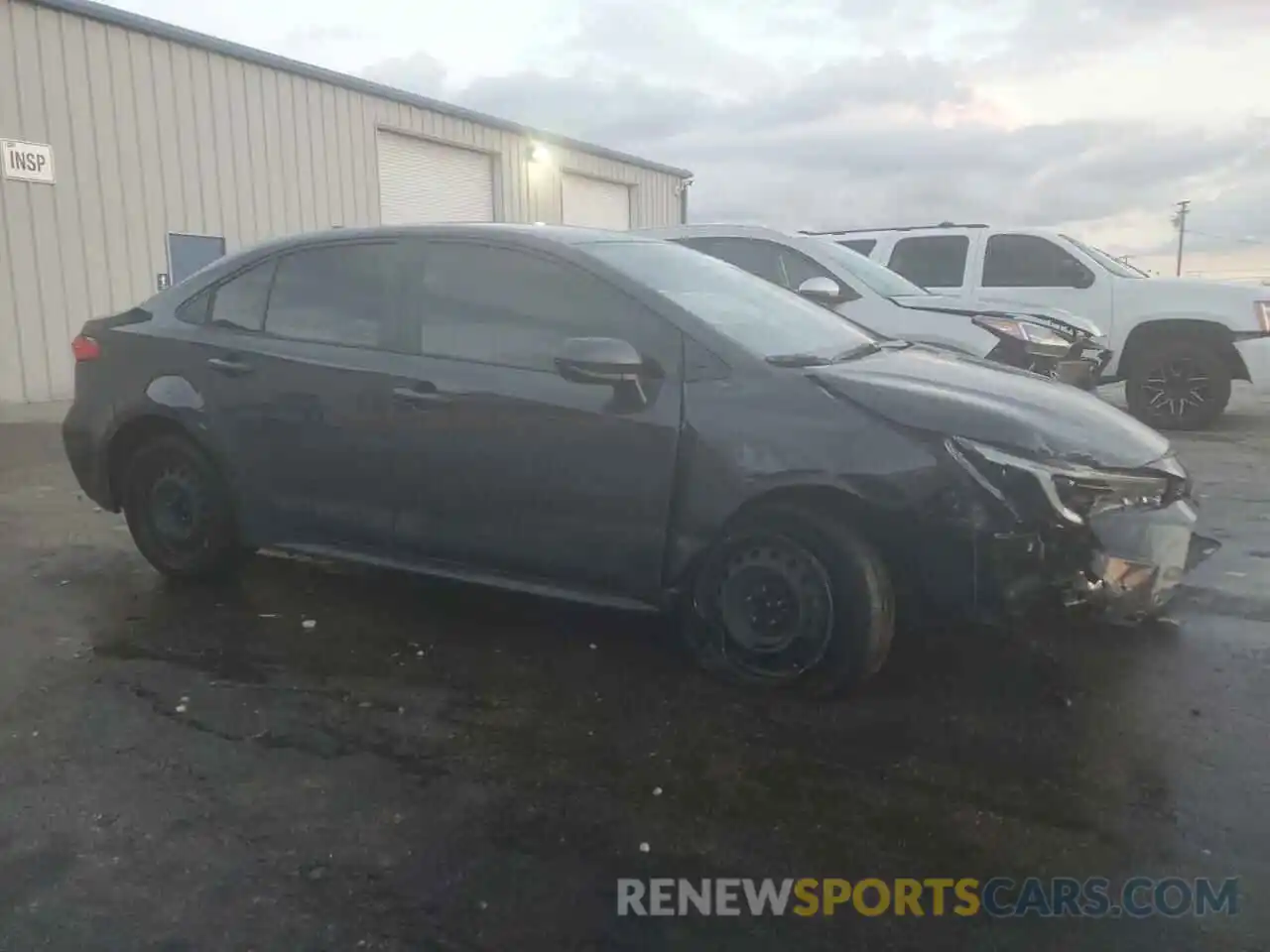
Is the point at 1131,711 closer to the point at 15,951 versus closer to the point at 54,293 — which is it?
the point at 15,951

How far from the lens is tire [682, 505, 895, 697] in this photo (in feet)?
11.0

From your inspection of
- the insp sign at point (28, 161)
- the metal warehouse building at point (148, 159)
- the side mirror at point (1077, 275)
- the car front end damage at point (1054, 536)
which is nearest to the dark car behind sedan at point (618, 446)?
the car front end damage at point (1054, 536)

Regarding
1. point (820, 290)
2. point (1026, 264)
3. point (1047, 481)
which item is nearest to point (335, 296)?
point (1047, 481)

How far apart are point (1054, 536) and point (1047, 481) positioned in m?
0.17

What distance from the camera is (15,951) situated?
227 cm

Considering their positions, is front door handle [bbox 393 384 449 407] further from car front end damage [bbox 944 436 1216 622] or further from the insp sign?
the insp sign

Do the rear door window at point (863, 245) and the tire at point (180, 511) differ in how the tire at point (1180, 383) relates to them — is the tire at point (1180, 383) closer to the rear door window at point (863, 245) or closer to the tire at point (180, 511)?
the rear door window at point (863, 245)

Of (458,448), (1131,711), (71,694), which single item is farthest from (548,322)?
(1131,711)

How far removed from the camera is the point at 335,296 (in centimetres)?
441

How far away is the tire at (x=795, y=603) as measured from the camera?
3354 mm

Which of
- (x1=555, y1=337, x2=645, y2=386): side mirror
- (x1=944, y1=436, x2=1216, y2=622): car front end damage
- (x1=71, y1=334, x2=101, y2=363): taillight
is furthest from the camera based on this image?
(x1=71, y1=334, x2=101, y2=363): taillight

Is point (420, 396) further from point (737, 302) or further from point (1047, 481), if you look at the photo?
point (1047, 481)

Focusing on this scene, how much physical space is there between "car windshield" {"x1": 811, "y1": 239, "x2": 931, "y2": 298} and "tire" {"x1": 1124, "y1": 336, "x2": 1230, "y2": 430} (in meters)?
3.07

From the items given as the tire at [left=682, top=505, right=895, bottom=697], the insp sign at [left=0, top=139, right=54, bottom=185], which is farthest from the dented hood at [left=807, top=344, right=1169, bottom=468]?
the insp sign at [left=0, top=139, right=54, bottom=185]
